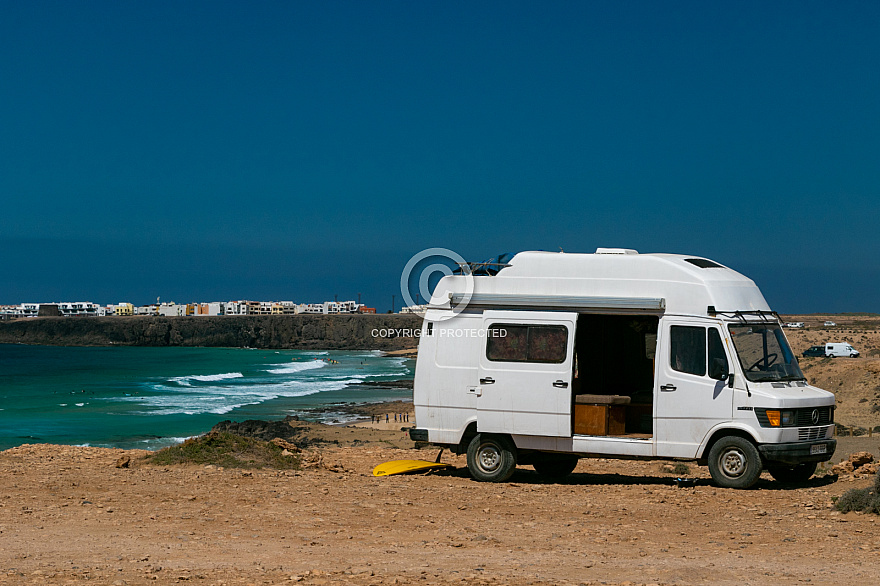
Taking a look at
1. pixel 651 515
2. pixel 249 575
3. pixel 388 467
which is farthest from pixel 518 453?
pixel 249 575

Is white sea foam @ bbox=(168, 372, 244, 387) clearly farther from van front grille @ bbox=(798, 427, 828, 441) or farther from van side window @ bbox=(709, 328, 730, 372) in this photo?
van front grille @ bbox=(798, 427, 828, 441)

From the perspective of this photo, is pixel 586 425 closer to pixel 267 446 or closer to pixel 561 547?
pixel 561 547

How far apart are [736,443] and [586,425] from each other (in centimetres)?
193

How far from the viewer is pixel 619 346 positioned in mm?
13453

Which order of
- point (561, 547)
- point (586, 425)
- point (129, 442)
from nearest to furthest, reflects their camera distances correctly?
1. point (561, 547)
2. point (586, 425)
3. point (129, 442)

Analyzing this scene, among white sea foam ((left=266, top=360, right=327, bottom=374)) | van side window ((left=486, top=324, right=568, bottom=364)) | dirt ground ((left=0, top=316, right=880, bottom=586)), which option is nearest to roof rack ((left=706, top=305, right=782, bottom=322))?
van side window ((left=486, top=324, right=568, bottom=364))

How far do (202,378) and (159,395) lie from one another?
1910 centimetres

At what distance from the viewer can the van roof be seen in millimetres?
11469

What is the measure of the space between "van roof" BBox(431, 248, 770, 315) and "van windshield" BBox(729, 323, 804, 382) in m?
0.32

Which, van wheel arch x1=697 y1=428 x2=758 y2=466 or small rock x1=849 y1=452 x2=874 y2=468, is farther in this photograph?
small rock x1=849 y1=452 x2=874 y2=468

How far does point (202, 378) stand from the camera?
3349 inches

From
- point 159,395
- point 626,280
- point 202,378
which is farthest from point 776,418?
point 202,378

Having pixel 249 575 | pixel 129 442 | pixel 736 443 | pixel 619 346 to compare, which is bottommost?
pixel 129 442

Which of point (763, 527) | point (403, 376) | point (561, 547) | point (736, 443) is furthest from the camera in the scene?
point (403, 376)
